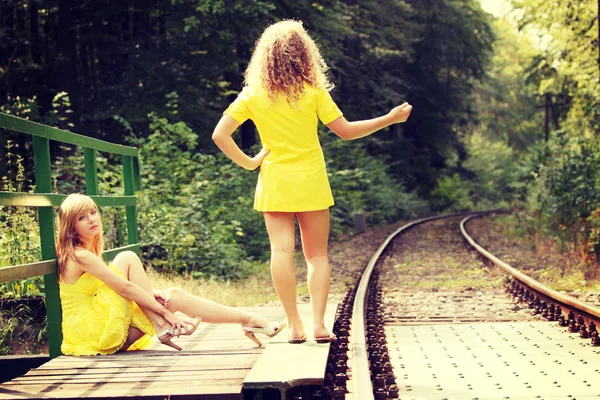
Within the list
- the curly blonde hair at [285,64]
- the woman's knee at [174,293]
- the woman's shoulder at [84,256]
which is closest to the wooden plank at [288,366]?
the woman's knee at [174,293]

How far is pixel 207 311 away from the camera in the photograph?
478 cm

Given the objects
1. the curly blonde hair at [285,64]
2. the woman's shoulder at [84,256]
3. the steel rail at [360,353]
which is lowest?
the steel rail at [360,353]

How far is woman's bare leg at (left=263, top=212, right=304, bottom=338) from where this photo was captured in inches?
179

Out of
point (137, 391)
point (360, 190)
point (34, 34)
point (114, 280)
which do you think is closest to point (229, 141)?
point (114, 280)

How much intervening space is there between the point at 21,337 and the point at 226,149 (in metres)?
2.88

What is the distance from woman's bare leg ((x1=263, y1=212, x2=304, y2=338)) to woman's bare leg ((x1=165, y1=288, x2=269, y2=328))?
21 cm

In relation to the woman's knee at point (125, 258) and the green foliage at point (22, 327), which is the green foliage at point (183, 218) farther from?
the woman's knee at point (125, 258)

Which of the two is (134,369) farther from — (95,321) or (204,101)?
(204,101)

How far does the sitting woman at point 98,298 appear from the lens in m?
4.45

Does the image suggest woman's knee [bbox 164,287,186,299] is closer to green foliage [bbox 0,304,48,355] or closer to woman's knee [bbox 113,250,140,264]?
woman's knee [bbox 113,250,140,264]

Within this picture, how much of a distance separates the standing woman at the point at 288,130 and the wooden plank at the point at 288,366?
0.18 meters

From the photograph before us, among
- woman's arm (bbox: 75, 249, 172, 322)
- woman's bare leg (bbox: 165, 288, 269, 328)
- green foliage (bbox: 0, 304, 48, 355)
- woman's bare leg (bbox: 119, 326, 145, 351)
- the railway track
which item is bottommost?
the railway track

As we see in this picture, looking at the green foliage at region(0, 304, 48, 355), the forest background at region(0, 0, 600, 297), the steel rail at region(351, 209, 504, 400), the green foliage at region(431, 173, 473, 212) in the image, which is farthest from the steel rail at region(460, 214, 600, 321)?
the green foliage at region(431, 173, 473, 212)

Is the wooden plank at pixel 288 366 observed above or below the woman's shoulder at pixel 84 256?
below
